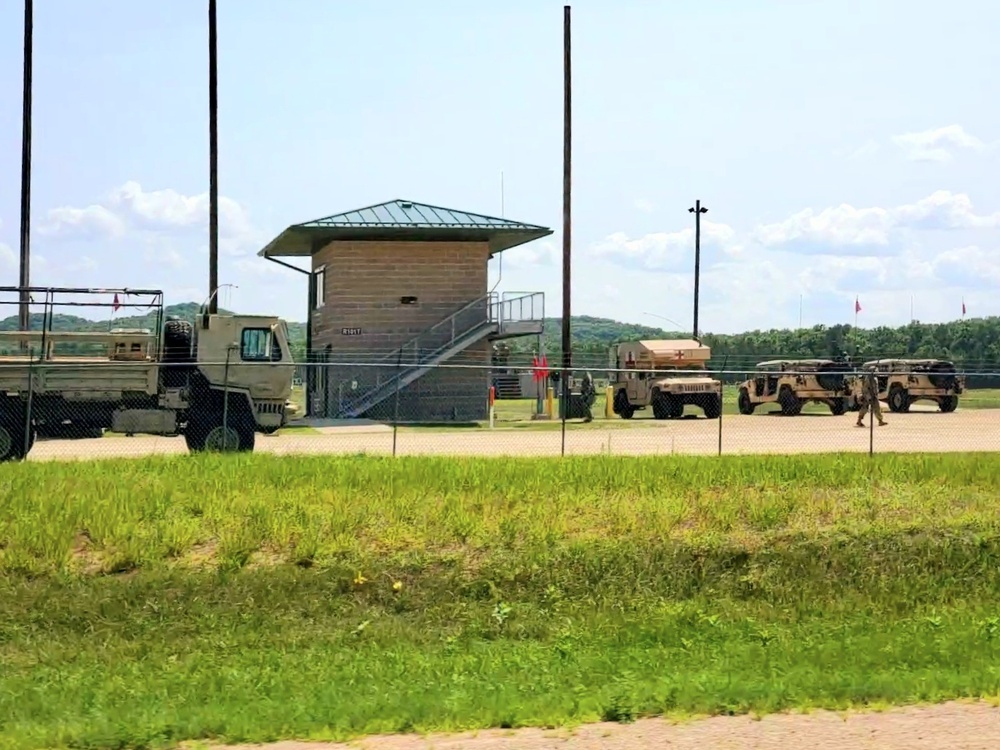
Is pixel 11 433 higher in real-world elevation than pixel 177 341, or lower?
lower

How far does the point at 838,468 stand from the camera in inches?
754

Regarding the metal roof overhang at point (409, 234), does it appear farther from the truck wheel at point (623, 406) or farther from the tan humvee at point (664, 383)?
the truck wheel at point (623, 406)

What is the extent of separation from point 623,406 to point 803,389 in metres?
5.61

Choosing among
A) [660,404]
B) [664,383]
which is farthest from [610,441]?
[660,404]

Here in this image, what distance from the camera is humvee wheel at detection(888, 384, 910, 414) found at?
44656 mm

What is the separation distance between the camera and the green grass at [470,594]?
921 centimetres

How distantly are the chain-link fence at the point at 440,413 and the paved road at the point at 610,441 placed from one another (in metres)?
0.06

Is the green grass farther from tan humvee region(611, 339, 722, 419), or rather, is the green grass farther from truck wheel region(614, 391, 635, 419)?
truck wheel region(614, 391, 635, 419)

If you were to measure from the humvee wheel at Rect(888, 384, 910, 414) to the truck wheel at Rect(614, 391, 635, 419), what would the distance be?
867 cm

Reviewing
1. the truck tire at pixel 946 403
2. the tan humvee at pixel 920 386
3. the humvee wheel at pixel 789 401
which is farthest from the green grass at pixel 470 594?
the truck tire at pixel 946 403

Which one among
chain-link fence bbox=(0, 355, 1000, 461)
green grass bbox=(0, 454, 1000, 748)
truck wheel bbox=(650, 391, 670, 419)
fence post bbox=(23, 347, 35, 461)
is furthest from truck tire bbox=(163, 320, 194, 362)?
truck wheel bbox=(650, 391, 670, 419)

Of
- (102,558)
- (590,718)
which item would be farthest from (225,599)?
(590,718)

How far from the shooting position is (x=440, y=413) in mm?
42625

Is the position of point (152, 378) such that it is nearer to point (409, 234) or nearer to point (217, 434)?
point (217, 434)
